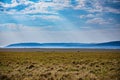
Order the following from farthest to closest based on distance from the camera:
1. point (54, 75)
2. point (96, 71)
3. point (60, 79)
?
point (96, 71), point (54, 75), point (60, 79)

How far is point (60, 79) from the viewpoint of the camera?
18.6 ft

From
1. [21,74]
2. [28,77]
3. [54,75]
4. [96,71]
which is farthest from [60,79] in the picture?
[96,71]

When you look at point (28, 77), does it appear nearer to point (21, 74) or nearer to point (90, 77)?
point (21, 74)

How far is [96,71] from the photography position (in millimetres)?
6957

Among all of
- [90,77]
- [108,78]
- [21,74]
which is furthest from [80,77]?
[21,74]

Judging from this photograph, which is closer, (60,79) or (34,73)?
(60,79)

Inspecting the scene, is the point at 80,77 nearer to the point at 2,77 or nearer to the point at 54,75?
the point at 54,75

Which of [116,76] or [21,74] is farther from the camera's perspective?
[21,74]

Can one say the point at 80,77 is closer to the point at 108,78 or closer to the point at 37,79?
the point at 108,78

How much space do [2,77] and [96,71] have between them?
2717 mm

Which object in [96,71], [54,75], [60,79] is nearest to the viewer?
[60,79]

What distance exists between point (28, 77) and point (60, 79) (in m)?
0.85

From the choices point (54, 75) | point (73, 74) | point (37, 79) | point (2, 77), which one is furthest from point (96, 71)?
point (2, 77)

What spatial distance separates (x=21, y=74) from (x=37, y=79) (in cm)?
80
